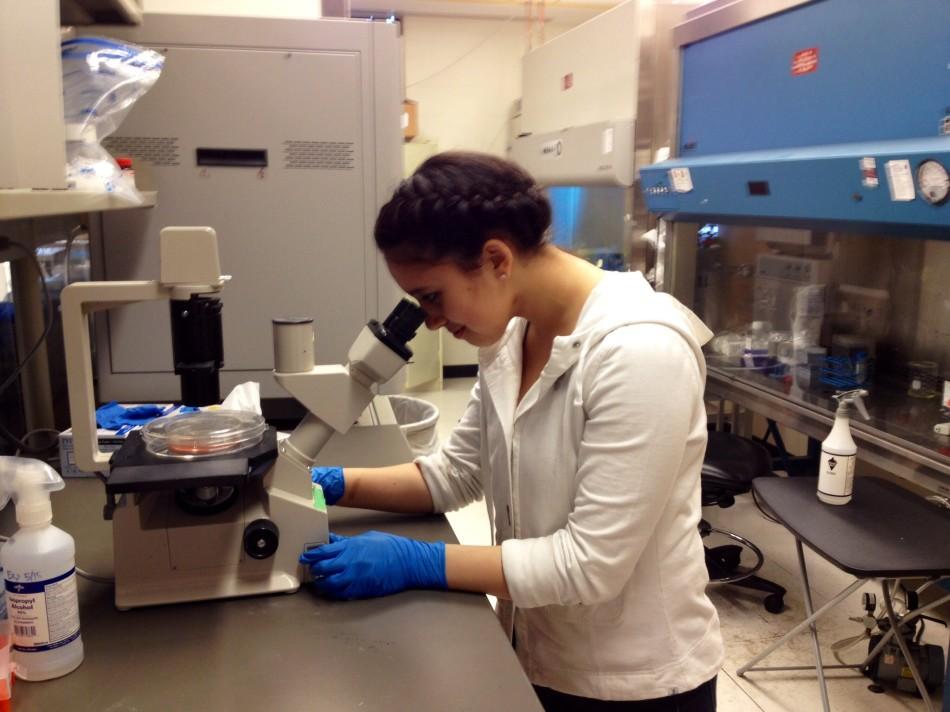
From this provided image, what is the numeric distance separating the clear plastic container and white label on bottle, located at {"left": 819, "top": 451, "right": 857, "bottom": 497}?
4.85 feet

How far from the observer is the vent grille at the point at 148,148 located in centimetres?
179

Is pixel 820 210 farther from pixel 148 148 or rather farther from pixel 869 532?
pixel 148 148

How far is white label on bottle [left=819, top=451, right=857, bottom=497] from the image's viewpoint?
1.91 metres

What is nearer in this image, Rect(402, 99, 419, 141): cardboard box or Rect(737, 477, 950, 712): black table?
Rect(737, 477, 950, 712): black table

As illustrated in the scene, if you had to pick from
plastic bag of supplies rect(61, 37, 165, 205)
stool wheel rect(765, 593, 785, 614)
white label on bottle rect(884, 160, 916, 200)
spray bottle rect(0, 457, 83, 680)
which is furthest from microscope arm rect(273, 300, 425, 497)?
stool wheel rect(765, 593, 785, 614)

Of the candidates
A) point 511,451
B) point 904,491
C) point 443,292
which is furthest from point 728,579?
point 443,292

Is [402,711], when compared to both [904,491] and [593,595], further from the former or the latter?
[904,491]

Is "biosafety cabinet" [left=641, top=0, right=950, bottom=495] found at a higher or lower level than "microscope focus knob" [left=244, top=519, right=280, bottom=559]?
higher

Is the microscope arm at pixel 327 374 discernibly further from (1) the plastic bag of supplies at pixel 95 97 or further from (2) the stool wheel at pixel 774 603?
(2) the stool wheel at pixel 774 603

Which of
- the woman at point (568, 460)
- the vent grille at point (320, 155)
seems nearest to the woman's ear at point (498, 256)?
the woman at point (568, 460)

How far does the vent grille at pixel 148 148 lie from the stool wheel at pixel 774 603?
89.1 inches

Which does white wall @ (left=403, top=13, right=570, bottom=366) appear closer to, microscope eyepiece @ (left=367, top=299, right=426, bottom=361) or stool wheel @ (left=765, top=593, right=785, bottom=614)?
stool wheel @ (left=765, top=593, right=785, bottom=614)

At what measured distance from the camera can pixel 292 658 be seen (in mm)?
839

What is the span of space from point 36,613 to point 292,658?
0.88 ft
